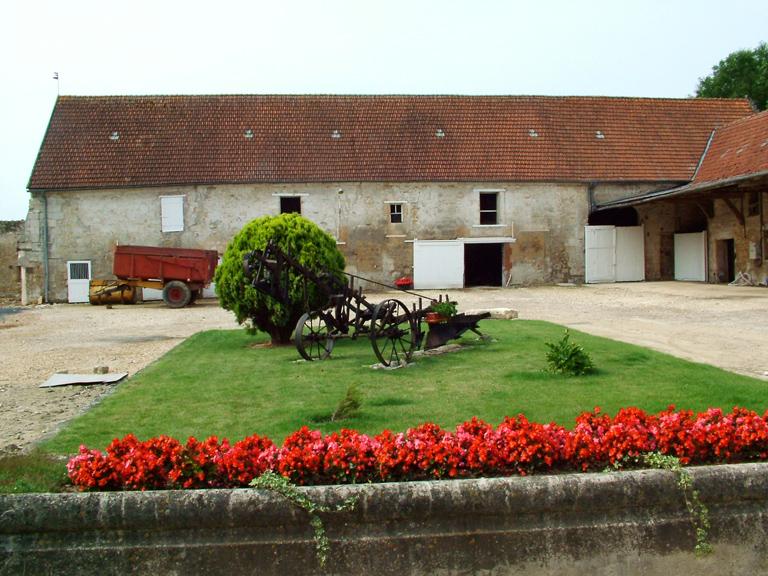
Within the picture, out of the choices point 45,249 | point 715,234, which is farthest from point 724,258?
point 45,249

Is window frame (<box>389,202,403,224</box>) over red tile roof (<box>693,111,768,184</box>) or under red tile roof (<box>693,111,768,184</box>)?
under

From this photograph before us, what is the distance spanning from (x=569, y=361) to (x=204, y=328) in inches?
376

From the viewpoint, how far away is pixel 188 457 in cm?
405

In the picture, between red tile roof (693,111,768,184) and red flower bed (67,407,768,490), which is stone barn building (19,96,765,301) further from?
red flower bed (67,407,768,490)

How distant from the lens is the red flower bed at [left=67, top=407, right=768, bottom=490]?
156 inches

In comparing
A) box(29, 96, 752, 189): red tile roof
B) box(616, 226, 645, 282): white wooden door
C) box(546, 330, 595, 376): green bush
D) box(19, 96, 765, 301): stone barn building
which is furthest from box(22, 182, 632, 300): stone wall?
box(546, 330, 595, 376): green bush

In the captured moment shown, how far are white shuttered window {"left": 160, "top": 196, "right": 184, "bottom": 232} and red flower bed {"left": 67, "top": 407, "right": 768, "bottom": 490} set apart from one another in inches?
918

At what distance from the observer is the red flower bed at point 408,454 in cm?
396

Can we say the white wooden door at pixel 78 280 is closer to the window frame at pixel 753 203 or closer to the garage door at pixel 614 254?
the garage door at pixel 614 254

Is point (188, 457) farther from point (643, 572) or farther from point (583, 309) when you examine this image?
point (583, 309)

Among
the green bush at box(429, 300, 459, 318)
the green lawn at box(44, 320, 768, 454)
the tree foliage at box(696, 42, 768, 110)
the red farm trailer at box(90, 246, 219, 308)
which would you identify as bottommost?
the green lawn at box(44, 320, 768, 454)

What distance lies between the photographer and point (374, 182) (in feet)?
89.1

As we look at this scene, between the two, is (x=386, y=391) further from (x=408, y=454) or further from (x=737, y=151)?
(x=737, y=151)

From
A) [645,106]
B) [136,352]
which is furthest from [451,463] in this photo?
[645,106]
